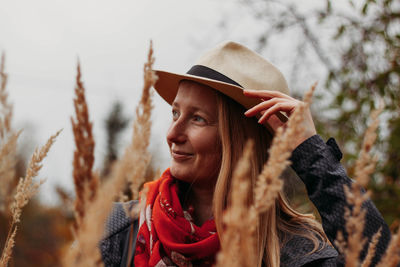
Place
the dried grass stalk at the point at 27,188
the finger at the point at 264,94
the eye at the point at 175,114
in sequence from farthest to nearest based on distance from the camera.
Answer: the eye at the point at 175,114 → the finger at the point at 264,94 → the dried grass stalk at the point at 27,188

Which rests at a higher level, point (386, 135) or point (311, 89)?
point (311, 89)

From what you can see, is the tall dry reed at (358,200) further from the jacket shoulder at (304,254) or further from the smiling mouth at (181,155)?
the smiling mouth at (181,155)

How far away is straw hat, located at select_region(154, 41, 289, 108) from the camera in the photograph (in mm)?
1900

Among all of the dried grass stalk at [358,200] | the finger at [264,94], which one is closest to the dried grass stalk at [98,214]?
the dried grass stalk at [358,200]

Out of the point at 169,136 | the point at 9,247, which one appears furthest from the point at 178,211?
the point at 9,247

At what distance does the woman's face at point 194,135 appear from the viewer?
1.93 metres

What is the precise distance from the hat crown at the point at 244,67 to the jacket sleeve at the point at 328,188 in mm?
545

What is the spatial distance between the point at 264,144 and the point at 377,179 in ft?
5.70

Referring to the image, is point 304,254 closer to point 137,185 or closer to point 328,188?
point 328,188

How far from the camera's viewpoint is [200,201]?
2217 millimetres

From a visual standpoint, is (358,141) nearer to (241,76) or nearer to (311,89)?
(241,76)

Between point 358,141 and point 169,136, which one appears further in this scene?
point 358,141

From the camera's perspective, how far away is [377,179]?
130 inches

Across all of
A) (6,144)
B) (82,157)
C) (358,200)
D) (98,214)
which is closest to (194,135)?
(6,144)
